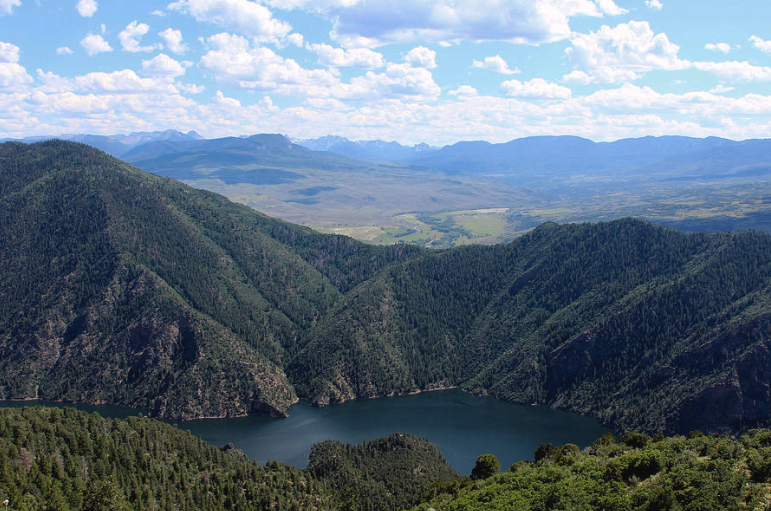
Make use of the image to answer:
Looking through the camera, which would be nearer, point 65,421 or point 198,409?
point 65,421

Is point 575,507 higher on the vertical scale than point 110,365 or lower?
higher

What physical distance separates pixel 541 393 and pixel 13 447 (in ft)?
461

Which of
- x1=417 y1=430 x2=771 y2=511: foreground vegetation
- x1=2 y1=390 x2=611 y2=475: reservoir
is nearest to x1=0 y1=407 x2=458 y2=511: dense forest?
x1=2 y1=390 x2=611 y2=475: reservoir

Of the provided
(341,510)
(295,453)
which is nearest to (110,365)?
(295,453)

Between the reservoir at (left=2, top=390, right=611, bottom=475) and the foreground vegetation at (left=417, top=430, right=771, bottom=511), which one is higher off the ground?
the foreground vegetation at (left=417, top=430, right=771, bottom=511)

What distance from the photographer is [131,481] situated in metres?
106

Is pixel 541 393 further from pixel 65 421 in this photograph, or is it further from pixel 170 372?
pixel 65 421

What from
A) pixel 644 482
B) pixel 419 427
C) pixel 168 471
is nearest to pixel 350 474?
pixel 168 471

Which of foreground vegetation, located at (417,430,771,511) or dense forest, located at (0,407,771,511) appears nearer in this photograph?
foreground vegetation, located at (417,430,771,511)

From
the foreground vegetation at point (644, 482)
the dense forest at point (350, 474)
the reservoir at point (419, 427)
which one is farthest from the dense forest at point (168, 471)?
the foreground vegetation at point (644, 482)

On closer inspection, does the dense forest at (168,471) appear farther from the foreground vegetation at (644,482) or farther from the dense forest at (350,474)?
the foreground vegetation at (644,482)

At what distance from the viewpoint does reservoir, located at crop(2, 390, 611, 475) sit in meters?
154

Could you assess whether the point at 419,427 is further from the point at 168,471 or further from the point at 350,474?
the point at 168,471

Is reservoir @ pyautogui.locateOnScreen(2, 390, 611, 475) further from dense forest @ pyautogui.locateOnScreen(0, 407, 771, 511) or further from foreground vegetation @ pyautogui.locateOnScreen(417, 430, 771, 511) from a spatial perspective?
foreground vegetation @ pyautogui.locateOnScreen(417, 430, 771, 511)
